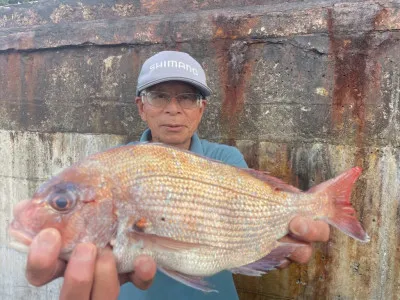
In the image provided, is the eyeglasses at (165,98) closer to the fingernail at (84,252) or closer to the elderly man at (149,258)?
the elderly man at (149,258)

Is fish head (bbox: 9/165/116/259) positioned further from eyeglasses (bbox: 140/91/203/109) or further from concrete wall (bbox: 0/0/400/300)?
concrete wall (bbox: 0/0/400/300)

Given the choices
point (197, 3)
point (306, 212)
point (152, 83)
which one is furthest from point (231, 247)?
point (197, 3)

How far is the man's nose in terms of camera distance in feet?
8.07

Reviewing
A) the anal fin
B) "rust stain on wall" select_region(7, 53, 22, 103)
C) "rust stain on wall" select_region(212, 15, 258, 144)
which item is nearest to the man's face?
"rust stain on wall" select_region(212, 15, 258, 144)

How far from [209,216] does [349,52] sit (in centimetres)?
181

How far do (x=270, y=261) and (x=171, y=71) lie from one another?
4.36 ft

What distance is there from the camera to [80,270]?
5.15ft

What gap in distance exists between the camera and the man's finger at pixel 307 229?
2076 mm

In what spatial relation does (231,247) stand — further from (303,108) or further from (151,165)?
(303,108)

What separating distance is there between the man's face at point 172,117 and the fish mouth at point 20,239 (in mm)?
1186

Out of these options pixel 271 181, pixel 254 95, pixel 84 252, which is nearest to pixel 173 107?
pixel 271 181

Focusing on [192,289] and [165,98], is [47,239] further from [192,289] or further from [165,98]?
[165,98]

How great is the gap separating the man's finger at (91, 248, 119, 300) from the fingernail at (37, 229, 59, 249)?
8.6 inches

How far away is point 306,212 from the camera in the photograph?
2.15m
